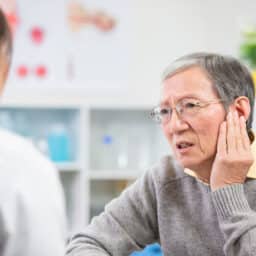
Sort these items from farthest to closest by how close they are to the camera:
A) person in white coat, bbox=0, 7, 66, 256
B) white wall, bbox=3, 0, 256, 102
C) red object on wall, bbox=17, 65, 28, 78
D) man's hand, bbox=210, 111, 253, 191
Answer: white wall, bbox=3, 0, 256, 102, red object on wall, bbox=17, 65, 28, 78, man's hand, bbox=210, 111, 253, 191, person in white coat, bbox=0, 7, 66, 256

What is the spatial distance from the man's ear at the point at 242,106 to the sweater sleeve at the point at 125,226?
1.17 ft

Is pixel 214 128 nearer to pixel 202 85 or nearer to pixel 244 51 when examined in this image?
pixel 202 85

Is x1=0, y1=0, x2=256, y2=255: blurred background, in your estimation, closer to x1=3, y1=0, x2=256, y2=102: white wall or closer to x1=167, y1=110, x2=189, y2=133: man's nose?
x1=3, y1=0, x2=256, y2=102: white wall

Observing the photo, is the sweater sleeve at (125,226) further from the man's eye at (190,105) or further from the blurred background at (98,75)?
the blurred background at (98,75)

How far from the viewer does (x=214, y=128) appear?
5.10 feet

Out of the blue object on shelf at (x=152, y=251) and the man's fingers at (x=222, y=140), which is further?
the blue object on shelf at (x=152, y=251)

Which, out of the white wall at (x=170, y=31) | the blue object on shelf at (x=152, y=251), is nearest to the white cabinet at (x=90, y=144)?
the white wall at (x=170, y=31)

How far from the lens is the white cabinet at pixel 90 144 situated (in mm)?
3596

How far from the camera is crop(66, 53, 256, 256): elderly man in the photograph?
1487mm

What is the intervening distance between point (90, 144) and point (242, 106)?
237 centimetres

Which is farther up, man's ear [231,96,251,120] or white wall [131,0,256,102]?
white wall [131,0,256,102]

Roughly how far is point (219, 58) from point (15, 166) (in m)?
0.82

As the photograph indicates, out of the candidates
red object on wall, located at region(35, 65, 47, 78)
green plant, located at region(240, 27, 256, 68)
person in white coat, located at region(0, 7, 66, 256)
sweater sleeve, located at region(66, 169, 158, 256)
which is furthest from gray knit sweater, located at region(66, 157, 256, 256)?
red object on wall, located at region(35, 65, 47, 78)

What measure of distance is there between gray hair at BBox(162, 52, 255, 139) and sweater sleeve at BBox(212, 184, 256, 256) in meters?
0.25
